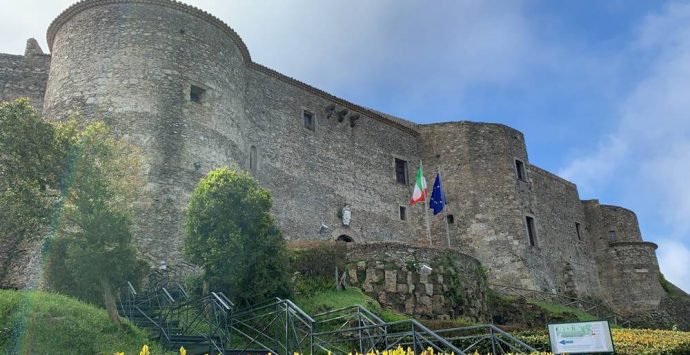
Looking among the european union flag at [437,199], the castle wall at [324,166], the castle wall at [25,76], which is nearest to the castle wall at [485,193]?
the castle wall at [324,166]

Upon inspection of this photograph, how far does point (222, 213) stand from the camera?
14.2 metres

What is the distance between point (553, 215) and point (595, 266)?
501cm

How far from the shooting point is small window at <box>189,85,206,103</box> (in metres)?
19.3

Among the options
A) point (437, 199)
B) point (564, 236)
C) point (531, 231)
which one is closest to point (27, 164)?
point (437, 199)

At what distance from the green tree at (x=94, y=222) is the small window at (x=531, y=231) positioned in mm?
20294

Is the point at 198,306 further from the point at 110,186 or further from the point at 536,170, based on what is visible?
the point at 536,170

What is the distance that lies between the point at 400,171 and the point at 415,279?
1252 cm

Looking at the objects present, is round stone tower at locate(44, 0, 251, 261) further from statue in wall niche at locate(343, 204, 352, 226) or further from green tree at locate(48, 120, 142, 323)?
statue in wall niche at locate(343, 204, 352, 226)

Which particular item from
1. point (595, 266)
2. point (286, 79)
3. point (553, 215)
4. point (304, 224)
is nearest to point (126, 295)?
point (304, 224)

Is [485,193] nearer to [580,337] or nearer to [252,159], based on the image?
[252,159]

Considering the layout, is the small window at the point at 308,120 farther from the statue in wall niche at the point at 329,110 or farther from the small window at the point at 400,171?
the small window at the point at 400,171

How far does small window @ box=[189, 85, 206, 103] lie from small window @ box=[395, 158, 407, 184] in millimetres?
12635

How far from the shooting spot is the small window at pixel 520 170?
100ft

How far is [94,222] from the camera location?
1276cm
